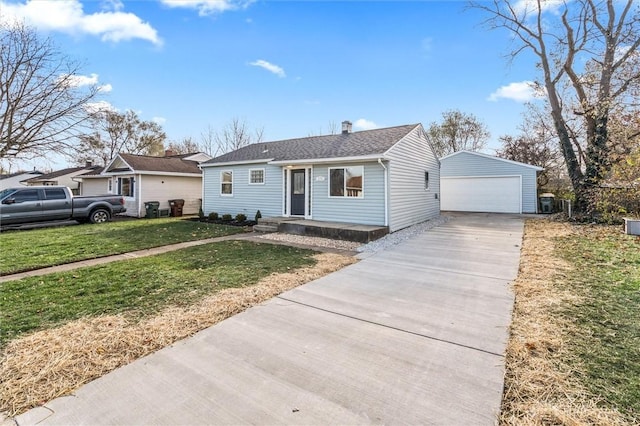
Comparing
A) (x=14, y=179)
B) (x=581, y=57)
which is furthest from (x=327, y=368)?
(x=14, y=179)

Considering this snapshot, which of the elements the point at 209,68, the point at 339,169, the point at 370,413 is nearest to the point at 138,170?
the point at 209,68

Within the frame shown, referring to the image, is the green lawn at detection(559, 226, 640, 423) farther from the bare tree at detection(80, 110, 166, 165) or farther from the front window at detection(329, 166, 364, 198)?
the bare tree at detection(80, 110, 166, 165)

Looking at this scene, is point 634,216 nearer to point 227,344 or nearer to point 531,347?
point 531,347

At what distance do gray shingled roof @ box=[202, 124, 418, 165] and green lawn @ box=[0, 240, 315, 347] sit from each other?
457 cm

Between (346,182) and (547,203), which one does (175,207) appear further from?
(547,203)

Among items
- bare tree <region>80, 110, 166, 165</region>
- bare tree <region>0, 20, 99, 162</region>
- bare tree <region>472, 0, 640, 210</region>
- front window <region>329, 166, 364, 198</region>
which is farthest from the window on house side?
bare tree <region>80, 110, 166, 165</region>

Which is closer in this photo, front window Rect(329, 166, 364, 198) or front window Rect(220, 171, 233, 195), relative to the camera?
front window Rect(329, 166, 364, 198)

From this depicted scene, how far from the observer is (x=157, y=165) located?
1672 centimetres

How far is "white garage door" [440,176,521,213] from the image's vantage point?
16.7 metres

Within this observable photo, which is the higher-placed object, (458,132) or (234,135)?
(234,135)

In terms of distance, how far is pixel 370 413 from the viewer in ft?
6.60

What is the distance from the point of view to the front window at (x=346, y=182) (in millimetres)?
10125

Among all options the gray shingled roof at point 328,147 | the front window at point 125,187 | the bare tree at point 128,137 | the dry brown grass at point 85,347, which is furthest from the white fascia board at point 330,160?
the bare tree at point 128,137

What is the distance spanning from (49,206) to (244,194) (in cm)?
734
